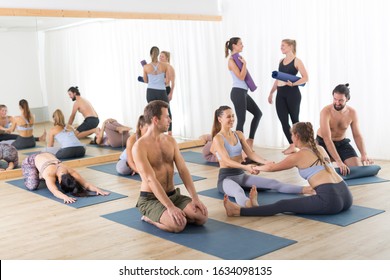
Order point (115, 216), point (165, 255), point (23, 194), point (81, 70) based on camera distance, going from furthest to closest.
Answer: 1. point (81, 70)
2. point (23, 194)
3. point (115, 216)
4. point (165, 255)

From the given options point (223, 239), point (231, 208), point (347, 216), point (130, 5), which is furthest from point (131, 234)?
point (130, 5)

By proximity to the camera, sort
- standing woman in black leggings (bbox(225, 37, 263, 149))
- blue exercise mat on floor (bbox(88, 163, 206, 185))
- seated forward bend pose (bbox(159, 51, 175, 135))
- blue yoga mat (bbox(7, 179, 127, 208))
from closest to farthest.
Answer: blue yoga mat (bbox(7, 179, 127, 208)) < blue exercise mat on floor (bbox(88, 163, 206, 185)) < standing woman in black leggings (bbox(225, 37, 263, 149)) < seated forward bend pose (bbox(159, 51, 175, 135))

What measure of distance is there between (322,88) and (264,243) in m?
3.42

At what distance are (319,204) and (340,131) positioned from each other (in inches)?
61.3

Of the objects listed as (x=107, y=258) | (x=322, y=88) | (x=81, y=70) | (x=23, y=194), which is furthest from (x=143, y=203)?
(x=322, y=88)

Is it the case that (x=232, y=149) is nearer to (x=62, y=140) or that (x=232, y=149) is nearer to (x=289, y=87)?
(x=289, y=87)

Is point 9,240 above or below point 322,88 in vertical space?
below

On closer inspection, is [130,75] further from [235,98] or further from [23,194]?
[23,194]

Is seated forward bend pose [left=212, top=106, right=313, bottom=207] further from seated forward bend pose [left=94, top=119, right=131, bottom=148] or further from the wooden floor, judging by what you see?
seated forward bend pose [left=94, top=119, right=131, bottom=148]

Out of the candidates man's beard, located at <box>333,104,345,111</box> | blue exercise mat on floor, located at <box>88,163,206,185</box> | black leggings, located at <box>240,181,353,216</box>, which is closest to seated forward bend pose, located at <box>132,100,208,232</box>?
black leggings, located at <box>240,181,353,216</box>

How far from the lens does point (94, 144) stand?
6.43m

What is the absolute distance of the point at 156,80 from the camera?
6.60m

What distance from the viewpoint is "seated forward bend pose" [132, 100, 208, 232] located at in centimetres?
350

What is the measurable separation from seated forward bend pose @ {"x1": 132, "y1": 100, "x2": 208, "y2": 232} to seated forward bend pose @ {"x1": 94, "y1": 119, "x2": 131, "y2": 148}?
9.02 feet
